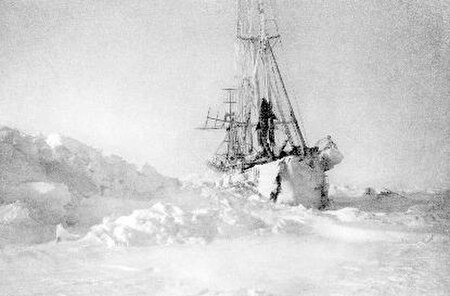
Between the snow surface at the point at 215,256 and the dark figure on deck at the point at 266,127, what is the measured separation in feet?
58.8

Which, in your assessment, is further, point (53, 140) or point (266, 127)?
point (266, 127)

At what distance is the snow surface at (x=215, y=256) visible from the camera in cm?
528

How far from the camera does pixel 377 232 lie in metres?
10.6

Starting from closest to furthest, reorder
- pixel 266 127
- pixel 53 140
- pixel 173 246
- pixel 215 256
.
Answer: pixel 215 256, pixel 173 246, pixel 53 140, pixel 266 127

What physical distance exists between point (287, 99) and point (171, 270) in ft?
71.9

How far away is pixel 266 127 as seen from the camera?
29844 mm

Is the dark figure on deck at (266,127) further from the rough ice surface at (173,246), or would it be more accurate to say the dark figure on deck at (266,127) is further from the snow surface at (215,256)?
the snow surface at (215,256)

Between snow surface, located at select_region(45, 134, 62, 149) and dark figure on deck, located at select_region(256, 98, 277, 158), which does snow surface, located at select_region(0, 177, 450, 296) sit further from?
dark figure on deck, located at select_region(256, 98, 277, 158)

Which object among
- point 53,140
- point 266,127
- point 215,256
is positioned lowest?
point 215,256

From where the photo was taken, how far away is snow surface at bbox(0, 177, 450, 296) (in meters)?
5.28

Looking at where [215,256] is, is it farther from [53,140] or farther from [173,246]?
[53,140]

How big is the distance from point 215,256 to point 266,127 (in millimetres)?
23174

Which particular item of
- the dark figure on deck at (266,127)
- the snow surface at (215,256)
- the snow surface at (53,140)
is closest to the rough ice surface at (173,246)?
the snow surface at (215,256)

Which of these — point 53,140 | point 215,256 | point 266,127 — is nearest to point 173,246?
point 215,256
